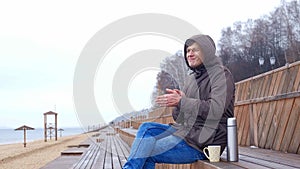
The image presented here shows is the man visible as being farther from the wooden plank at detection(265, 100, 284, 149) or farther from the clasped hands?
the wooden plank at detection(265, 100, 284, 149)

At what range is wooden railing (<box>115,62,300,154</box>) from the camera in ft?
12.5

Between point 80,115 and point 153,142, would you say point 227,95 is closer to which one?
point 153,142

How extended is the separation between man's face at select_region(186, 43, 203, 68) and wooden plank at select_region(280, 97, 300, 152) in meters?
1.34

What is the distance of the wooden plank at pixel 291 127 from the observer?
3732 mm

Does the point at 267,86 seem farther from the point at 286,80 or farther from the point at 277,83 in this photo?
the point at 286,80

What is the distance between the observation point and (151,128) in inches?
112

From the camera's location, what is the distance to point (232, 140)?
254 cm

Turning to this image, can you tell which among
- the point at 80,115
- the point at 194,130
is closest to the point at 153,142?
the point at 194,130

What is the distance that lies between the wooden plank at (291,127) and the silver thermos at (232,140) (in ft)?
4.46

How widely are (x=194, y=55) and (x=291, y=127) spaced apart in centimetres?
151

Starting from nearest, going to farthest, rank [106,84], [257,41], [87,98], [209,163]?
[209,163] → [87,98] → [106,84] → [257,41]

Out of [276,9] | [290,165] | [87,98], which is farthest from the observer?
[276,9]

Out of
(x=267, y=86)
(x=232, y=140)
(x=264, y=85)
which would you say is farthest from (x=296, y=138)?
(x=232, y=140)

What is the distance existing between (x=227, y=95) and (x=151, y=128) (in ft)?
1.87
